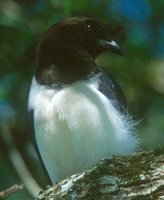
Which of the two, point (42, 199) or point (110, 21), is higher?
point (110, 21)

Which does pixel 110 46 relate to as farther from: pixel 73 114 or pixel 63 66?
pixel 73 114

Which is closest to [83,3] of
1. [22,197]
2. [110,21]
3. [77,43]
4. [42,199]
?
[110,21]

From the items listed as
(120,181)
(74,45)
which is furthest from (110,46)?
(120,181)

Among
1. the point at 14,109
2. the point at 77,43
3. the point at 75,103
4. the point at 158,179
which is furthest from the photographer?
the point at 14,109

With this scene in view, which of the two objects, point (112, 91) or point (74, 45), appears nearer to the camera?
point (112, 91)

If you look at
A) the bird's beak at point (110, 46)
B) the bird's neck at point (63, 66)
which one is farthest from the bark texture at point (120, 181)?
the bird's beak at point (110, 46)

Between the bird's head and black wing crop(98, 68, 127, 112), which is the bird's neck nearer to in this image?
the bird's head

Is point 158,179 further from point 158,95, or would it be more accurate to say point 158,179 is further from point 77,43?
point 158,95

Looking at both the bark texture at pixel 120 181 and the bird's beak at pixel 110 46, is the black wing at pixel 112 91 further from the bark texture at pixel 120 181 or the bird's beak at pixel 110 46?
the bark texture at pixel 120 181
